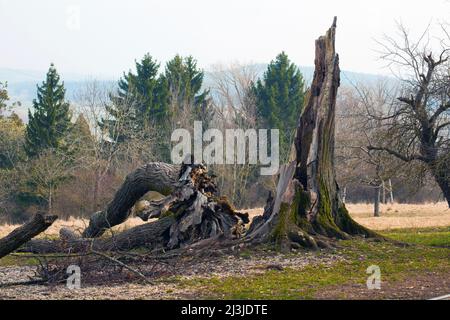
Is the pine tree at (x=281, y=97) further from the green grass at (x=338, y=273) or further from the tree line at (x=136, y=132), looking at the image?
the green grass at (x=338, y=273)

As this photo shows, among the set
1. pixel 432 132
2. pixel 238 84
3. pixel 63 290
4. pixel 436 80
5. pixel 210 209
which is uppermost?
pixel 238 84

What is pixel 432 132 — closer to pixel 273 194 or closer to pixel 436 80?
pixel 436 80

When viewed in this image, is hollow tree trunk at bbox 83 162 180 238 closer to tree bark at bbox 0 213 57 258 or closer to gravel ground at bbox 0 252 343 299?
gravel ground at bbox 0 252 343 299

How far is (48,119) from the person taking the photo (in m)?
52.1

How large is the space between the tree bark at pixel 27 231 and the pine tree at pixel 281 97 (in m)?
47.1

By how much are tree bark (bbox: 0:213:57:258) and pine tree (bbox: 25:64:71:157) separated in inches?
1449

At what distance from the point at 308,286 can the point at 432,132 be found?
10543mm

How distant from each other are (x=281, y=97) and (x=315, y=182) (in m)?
47.7

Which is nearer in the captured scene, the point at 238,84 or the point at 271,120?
the point at 271,120

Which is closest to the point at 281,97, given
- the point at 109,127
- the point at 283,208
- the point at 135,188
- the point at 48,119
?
the point at 109,127

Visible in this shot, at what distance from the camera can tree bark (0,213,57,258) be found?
40.5ft

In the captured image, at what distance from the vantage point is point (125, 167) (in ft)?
159

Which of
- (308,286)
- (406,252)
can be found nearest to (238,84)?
(406,252)

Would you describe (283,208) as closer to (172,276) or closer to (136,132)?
(172,276)
